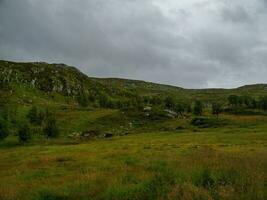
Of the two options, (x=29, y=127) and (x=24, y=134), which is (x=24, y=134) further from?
(x=29, y=127)

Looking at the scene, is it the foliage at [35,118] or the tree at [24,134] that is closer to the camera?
the tree at [24,134]

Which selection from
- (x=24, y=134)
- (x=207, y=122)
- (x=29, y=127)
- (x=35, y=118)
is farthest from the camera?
(x=35, y=118)

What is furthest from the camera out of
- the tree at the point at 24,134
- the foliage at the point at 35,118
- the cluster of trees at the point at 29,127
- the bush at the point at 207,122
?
the foliage at the point at 35,118

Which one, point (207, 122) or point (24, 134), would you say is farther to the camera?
point (207, 122)

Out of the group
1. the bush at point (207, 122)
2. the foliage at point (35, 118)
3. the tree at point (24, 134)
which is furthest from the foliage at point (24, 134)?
the bush at point (207, 122)

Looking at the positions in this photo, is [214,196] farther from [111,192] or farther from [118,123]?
[118,123]

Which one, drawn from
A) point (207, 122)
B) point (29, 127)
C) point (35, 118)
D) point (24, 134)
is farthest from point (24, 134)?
point (207, 122)

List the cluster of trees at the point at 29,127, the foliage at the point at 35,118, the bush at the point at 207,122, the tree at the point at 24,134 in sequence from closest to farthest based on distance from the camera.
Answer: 1. the tree at the point at 24,134
2. the cluster of trees at the point at 29,127
3. the bush at the point at 207,122
4. the foliage at the point at 35,118

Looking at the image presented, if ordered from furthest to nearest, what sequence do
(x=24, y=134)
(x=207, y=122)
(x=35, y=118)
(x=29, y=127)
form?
(x=35, y=118)
(x=207, y=122)
(x=29, y=127)
(x=24, y=134)

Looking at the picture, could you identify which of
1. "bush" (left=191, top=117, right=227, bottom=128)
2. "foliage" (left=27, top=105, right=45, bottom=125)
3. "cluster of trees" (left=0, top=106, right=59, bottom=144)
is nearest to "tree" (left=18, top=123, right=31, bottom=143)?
"cluster of trees" (left=0, top=106, right=59, bottom=144)

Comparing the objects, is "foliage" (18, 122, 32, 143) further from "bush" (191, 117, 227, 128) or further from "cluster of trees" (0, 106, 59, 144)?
"bush" (191, 117, 227, 128)

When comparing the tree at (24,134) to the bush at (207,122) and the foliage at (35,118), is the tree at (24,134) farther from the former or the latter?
the bush at (207,122)

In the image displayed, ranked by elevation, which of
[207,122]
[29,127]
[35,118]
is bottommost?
[29,127]

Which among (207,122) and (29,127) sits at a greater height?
(207,122)
